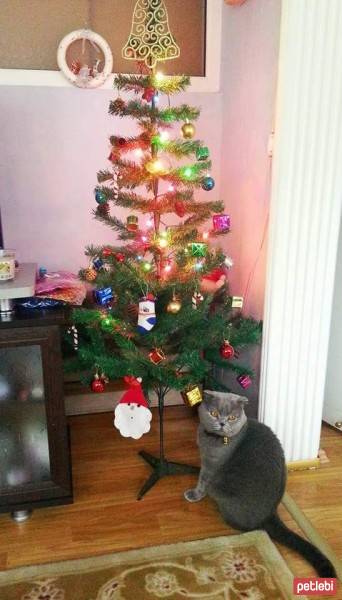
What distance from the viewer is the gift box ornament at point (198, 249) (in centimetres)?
162

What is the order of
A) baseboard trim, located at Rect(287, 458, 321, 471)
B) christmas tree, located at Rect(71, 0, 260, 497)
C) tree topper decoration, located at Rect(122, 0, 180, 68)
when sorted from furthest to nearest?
baseboard trim, located at Rect(287, 458, 321, 471)
tree topper decoration, located at Rect(122, 0, 180, 68)
christmas tree, located at Rect(71, 0, 260, 497)

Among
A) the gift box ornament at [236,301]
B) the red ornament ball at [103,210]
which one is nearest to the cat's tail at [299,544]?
the gift box ornament at [236,301]

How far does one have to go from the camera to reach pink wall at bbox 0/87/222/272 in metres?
2.16

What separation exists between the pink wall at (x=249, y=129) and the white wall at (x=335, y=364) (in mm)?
414

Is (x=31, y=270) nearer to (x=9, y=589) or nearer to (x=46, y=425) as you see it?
(x=46, y=425)

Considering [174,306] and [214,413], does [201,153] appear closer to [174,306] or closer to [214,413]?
[174,306]

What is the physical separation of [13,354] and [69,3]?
1581 millimetres

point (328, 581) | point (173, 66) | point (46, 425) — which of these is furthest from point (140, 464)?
point (173, 66)

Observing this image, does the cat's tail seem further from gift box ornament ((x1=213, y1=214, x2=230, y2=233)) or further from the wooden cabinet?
gift box ornament ((x1=213, y1=214, x2=230, y2=233))

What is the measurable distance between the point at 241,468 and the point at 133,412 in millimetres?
396

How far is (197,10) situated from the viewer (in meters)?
2.26

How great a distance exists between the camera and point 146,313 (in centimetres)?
157

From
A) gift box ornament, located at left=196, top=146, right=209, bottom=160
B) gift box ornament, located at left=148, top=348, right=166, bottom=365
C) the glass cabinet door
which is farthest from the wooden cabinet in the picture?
gift box ornament, located at left=196, top=146, right=209, bottom=160

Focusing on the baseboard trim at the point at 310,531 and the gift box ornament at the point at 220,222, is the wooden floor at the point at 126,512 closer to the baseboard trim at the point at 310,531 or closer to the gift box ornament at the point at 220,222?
the baseboard trim at the point at 310,531
